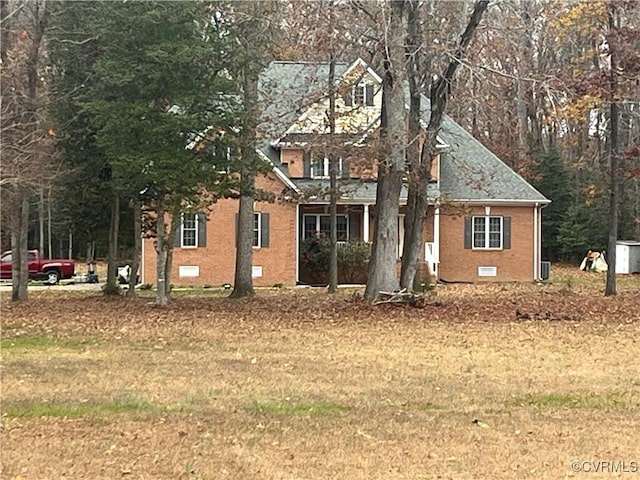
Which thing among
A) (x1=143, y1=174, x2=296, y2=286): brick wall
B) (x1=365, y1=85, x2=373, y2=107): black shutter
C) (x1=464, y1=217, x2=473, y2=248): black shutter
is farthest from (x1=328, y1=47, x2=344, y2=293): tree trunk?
(x1=464, y1=217, x2=473, y2=248): black shutter

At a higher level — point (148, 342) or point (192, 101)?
point (192, 101)

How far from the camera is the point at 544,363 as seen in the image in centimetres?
1200

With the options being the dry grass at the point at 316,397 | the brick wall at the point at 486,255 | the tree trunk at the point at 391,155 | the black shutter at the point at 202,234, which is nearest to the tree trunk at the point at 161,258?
the dry grass at the point at 316,397

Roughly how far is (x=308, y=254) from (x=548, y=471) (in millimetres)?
25845

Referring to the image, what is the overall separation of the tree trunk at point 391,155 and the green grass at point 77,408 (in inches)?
459

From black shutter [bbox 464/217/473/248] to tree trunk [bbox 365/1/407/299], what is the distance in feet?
42.5

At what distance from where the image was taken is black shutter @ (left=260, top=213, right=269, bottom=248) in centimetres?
3167

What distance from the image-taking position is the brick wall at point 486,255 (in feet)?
111

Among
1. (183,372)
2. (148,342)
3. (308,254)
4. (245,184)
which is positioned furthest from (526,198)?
(183,372)

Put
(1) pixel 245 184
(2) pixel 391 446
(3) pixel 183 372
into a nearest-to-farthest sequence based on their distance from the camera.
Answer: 1. (2) pixel 391 446
2. (3) pixel 183 372
3. (1) pixel 245 184

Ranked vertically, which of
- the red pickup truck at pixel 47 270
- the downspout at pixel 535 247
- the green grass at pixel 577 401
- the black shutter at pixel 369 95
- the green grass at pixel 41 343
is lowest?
the green grass at pixel 577 401

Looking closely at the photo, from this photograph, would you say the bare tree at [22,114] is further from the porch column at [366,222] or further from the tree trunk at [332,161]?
the porch column at [366,222]

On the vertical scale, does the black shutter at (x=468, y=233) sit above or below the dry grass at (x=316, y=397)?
above

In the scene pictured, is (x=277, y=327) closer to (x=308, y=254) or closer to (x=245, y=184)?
(x=245, y=184)
